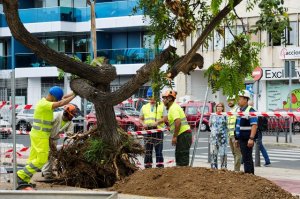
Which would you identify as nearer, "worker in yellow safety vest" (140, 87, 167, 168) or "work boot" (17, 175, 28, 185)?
"work boot" (17, 175, 28, 185)

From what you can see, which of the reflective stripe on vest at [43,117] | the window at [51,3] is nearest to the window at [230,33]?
the reflective stripe on vest at [43,117]

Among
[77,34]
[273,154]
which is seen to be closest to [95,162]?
[273,154]

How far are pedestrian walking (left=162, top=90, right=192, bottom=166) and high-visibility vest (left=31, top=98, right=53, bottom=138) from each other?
227 centimetres

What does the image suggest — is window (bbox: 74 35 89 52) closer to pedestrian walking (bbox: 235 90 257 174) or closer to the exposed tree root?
pedestrian walking (bbox: 235 90 257 174)

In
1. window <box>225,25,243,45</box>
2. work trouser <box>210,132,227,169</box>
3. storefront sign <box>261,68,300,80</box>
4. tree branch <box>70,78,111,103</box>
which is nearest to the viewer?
window <box>225,25,243,45</box>

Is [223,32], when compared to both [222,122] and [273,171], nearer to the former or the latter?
[222,122]

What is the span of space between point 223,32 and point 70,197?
3.83 meters

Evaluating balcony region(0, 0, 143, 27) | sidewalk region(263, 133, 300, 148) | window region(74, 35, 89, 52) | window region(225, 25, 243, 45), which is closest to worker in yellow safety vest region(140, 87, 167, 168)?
window region(225, 25, 243, 45)

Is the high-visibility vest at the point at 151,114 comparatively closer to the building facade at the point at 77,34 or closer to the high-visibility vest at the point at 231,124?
the high-visibility vest at the point at 231,124

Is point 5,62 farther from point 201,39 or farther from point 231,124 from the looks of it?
point 201,39

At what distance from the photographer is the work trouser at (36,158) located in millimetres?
11367

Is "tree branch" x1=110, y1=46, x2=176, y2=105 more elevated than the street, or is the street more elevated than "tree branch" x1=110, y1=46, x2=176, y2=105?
"tree branch" x1=110, y1=46, x2=176, y2=105

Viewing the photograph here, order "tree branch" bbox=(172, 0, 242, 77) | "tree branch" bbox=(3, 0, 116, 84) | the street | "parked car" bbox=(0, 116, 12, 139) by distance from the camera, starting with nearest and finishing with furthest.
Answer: "tree branch" bbox=(172, 0, 242, 77), "tree branch" bbox=(3, 0, 116, 84), "parked car" bbox=(0, 116, 12, 139), the street

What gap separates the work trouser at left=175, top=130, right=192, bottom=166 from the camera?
13023 millimetres
